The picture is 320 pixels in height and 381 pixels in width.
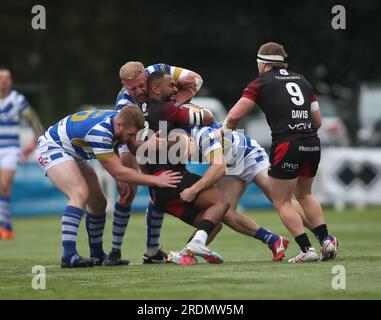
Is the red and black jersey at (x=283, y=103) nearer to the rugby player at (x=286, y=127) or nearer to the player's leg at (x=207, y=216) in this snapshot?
the rugby player at (x=286, y=127)

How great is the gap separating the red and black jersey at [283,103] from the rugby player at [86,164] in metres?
1.04

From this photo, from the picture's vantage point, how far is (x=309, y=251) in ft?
36.1

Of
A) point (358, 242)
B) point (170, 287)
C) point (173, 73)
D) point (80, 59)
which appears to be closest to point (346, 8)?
point (80, 59)

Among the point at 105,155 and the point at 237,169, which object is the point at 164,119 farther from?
the point at 237,169

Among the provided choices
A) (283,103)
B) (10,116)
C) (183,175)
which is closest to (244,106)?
(283,103)

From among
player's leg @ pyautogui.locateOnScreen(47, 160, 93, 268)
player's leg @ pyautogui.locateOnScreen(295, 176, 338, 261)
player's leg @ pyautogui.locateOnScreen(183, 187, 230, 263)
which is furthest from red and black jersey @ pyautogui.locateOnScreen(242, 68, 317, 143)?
player's leg @ pyautogui.locateOnScreen(47, 160, 93, 268)

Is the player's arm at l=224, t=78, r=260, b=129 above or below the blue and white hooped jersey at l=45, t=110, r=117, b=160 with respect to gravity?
above

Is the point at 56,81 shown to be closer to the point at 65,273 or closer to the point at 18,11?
the point at 18,11

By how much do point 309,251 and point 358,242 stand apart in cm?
344

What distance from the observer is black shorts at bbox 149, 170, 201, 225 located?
11125 millimetres

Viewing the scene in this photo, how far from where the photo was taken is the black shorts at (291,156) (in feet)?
36.0

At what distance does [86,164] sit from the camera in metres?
11.9

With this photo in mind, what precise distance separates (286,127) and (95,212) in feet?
7.30

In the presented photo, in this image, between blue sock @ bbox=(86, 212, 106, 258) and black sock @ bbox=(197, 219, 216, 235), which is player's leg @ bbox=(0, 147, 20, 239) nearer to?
blue sock @ bbox=(86, 212, 106, 258)
